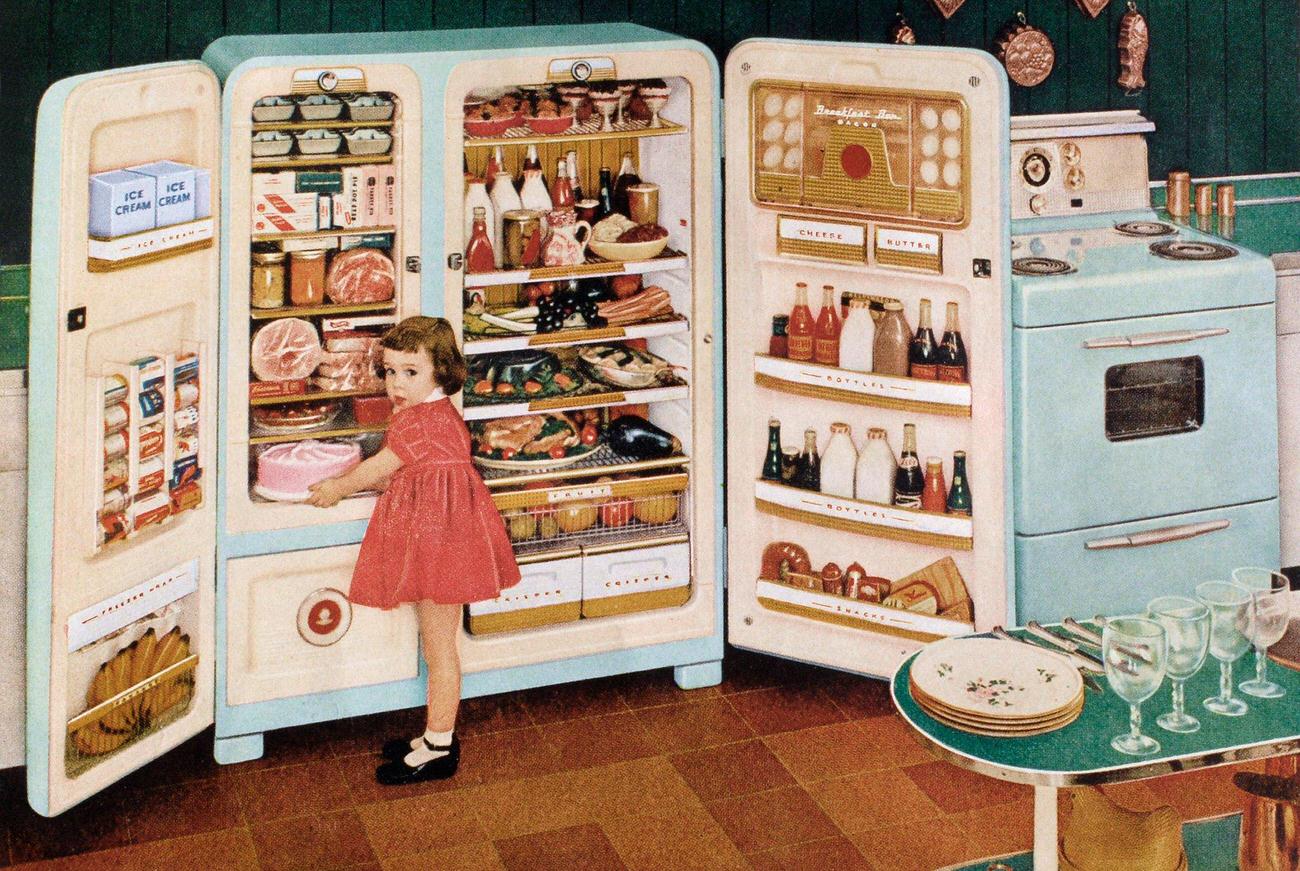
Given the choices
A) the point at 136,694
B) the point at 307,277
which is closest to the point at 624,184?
the point at 307,277

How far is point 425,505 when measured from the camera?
13.9 ft

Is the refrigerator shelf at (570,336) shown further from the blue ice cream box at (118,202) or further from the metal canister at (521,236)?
the blue ice cream box at (118,202)

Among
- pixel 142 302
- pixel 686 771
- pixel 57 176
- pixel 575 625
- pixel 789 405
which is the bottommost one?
pixel 686 771

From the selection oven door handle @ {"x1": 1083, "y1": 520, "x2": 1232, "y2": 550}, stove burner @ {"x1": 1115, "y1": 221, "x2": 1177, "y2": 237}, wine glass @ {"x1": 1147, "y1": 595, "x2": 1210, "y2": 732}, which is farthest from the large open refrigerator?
wine glass @ {"x1": 1147, "y1": 595, "x2": 1210, "y2": 732}

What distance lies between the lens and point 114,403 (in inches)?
153

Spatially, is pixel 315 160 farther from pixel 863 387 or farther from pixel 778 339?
pixel 863 387

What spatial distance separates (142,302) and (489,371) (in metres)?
1.13

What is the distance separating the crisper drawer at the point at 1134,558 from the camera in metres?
4.60

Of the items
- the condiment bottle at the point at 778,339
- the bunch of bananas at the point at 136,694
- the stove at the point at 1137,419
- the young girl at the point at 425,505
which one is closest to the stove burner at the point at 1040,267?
the stove at the point at 1137,419

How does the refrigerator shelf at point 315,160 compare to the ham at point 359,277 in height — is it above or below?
above

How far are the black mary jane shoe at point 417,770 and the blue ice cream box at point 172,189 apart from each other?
1521 mm

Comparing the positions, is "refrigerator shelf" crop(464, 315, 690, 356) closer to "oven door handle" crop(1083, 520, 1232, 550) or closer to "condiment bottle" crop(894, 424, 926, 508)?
"condiment bottle" crop(894, 424, 926, 508)

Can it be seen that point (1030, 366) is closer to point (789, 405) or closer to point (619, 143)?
point (789, 405)

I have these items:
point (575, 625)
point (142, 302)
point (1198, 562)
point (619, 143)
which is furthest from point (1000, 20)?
point (142, 302)
